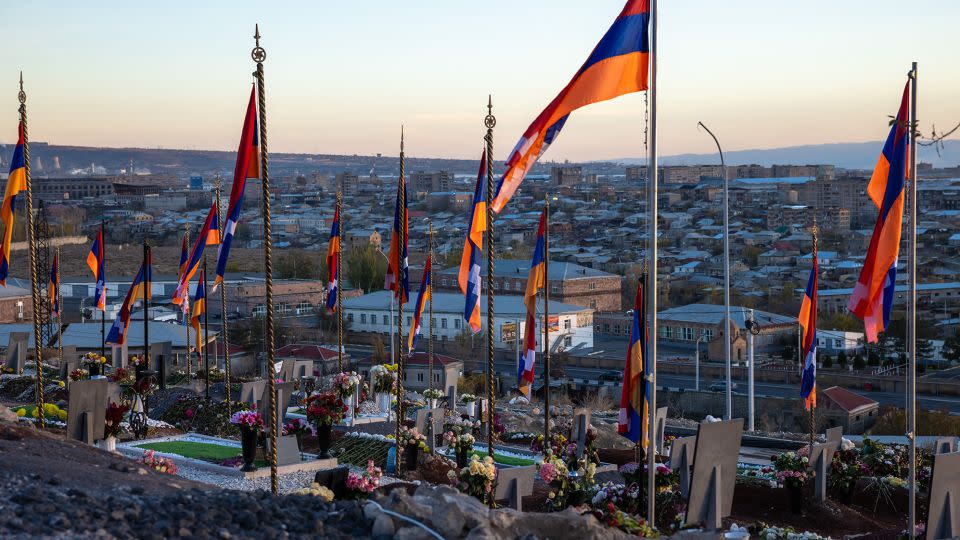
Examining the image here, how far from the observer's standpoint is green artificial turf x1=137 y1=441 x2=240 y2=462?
15.4 metres

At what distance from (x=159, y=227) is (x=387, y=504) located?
123 meters

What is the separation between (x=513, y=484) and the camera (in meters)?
11.5

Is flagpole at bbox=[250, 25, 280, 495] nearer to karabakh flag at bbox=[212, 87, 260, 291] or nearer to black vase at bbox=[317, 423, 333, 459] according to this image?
karabakh flag at bbox=[212, 87, 260, 291]

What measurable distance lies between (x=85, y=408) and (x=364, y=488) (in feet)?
15.1

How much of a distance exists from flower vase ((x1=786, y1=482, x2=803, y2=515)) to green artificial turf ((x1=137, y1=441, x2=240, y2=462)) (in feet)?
20.3

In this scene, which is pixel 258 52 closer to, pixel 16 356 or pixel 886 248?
pixel 886 248

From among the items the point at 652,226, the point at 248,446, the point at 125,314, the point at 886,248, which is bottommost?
the point at 248,446

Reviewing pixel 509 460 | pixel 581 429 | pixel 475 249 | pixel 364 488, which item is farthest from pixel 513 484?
pixel 509 460

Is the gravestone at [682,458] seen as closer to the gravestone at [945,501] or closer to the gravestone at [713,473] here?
the gravestone at [713,473]

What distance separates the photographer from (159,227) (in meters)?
127

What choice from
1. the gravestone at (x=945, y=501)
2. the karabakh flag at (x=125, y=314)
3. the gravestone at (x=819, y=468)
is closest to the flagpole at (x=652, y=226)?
the gravestone at (x=945, y=501)

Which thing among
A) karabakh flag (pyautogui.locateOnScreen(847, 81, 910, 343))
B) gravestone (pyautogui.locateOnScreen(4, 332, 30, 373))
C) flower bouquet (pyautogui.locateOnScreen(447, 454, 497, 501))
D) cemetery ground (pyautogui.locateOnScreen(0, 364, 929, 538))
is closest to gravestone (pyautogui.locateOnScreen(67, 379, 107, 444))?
cemetery ground (pyautogui.locateOnScreen(0, 364, 929, 538))

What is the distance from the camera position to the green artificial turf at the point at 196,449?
15.4 metres

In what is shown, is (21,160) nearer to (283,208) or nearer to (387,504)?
(387,504)
